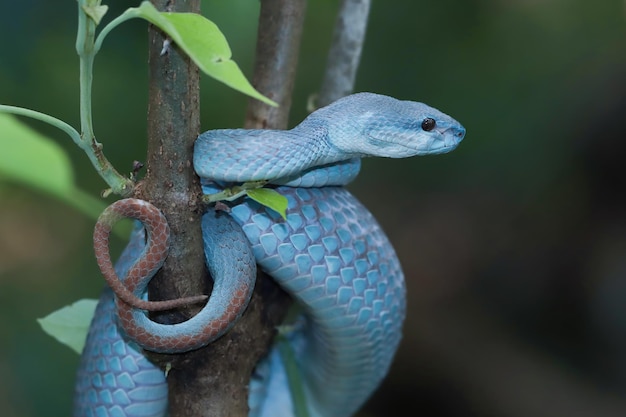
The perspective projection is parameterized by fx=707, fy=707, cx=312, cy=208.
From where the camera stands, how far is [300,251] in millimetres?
1716

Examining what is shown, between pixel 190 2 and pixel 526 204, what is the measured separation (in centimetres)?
339

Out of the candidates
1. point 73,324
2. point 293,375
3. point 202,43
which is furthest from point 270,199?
point 293,375

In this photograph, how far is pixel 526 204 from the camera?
170 inches

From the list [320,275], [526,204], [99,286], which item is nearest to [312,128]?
Answer: [320,275]

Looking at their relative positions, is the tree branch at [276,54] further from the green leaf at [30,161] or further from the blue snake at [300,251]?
the green leaf at [30,161]

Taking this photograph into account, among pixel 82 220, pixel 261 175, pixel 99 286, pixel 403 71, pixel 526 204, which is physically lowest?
pixel 99 286

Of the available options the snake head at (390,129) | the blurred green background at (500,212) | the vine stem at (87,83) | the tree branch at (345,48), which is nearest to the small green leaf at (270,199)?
the vine stem at (87,83)

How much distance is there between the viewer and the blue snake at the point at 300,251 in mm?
1508

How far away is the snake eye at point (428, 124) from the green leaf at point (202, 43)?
850 mm

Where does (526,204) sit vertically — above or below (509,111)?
below

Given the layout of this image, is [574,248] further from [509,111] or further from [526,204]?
[509,111]

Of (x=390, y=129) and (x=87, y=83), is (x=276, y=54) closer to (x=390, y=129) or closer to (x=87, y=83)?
(x=390, y=129)

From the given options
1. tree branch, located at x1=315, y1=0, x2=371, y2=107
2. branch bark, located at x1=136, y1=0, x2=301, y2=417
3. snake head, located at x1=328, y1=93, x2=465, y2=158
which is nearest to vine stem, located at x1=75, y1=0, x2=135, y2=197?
branch bark, located at x1=136, y1=0, x2=301, y2=417

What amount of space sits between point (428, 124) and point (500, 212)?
2.76 m
